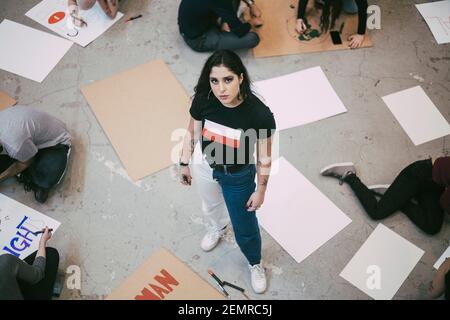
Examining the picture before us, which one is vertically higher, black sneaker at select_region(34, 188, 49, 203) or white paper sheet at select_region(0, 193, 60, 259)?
black sneaker at select_region(34, 188, 49, 203)

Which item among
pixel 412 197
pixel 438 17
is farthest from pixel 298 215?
pixel 438 17

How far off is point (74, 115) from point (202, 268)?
1.20 meters

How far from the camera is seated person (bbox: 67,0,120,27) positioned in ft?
8.75

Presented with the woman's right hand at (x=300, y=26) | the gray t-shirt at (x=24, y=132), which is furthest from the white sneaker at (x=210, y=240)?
the woman's right hand at (x=300, y=26)

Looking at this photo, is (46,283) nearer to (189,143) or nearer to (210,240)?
(210,240)

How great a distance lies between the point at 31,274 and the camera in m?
1.75

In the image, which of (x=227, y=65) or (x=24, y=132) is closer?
(x=227, y=65)

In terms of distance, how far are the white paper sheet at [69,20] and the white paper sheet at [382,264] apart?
2.10 metres

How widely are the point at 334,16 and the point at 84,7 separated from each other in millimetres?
1630

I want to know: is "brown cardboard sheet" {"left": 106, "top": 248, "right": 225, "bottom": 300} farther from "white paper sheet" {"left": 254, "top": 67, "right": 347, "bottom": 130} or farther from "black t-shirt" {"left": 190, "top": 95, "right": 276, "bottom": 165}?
"white paper sheet" {"left": 254, "top": 67, "right": 347, "bottom": 130}

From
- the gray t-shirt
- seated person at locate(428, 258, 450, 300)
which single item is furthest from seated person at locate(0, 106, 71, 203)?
seated person at locate(428, 258, 450, 300)

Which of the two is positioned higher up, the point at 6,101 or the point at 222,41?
the point at 6,101
